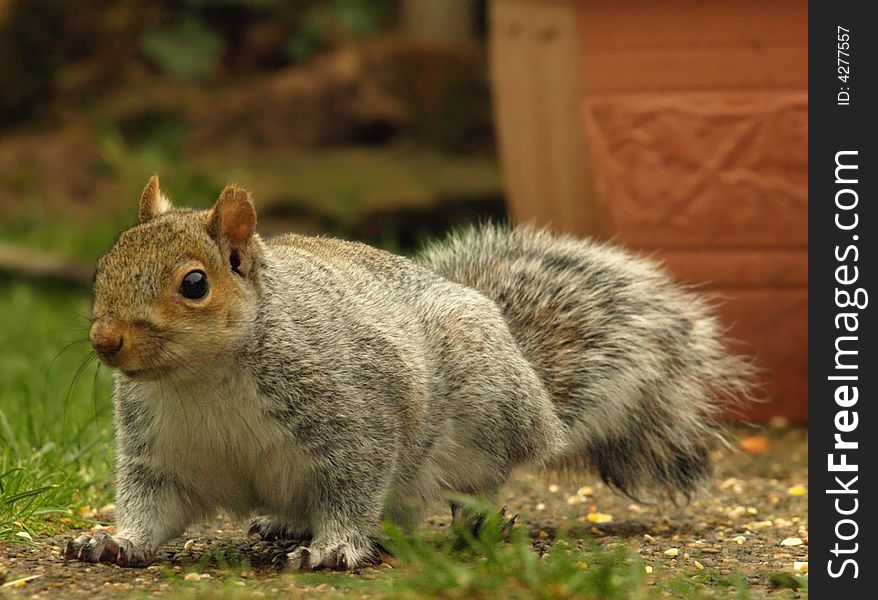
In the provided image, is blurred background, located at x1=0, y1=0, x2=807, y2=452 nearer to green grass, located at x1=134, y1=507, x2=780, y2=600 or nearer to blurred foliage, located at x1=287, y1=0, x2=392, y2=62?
blurred foliage, located at x1=287, y1=0, x2=392, y2=62

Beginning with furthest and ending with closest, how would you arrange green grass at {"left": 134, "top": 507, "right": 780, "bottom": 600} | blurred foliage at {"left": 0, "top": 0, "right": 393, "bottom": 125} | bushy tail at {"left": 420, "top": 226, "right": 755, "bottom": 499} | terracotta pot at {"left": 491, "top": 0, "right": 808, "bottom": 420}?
1. blurred foliage at {"left": 0, "top": 0, "right": 393, "bottom": 125}
2. terracotta pot at {"left": 491, "top": 0, "right": 808, "bottom": 420}
3. bushy tail at {"left": 420, "top": 226, "right": 755, "bottom": 499}
4. green grass at {"left": 134, "top": 507, "right": 780, "bottom": 600}

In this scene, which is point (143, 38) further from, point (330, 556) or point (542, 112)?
point (330, 556)

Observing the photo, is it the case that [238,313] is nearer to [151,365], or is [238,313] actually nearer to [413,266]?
[151,365]

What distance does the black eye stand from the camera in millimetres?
3322

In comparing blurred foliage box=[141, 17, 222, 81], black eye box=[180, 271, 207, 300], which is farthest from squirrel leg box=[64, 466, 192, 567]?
blurred foliage box=[141, 17, 222, 81]

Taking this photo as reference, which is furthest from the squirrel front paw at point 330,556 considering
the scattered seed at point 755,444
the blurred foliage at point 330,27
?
the blurred foliage at point 330,27

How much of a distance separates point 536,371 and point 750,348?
194 centimetres

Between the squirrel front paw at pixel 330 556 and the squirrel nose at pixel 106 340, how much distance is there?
2.47ft

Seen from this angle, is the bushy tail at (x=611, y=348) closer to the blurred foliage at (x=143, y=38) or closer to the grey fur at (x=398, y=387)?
the grey fur at (x=398, y=387)

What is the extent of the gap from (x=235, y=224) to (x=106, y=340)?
485 mm

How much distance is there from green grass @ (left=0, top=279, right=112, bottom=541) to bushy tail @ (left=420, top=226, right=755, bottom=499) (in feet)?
4.27

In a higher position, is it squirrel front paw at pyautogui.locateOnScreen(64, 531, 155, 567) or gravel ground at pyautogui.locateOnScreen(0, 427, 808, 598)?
squirrel front paw at pyautogui.locateOnScreen(64, 531, 155, 567)

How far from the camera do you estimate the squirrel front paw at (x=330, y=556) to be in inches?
139

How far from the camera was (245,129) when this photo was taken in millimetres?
9945
